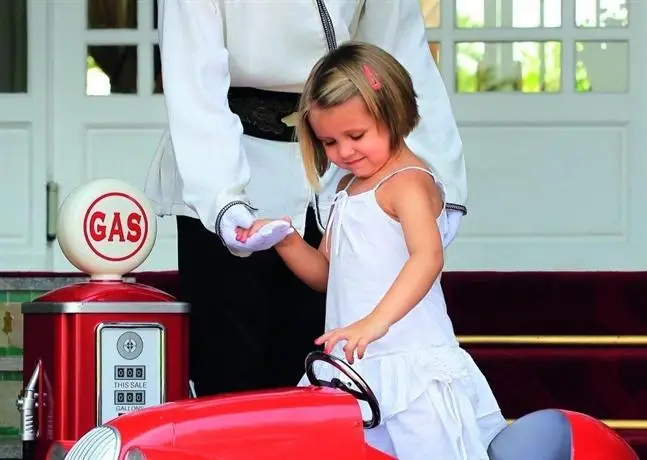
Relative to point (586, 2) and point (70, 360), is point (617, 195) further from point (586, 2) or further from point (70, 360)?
point (70, 360)

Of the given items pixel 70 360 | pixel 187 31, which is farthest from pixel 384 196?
pixel 70 360

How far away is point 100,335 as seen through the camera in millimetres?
3166

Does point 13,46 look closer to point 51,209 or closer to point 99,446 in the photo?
point 51,209

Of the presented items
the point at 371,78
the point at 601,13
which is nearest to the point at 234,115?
the point at 371,78

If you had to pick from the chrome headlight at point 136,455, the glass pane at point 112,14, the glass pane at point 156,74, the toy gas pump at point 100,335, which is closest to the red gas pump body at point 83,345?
the toy gas pump at point 100,335

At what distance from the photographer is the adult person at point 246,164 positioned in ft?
9.84

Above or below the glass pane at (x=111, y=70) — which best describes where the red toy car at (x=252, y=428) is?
below

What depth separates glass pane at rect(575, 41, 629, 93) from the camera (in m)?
5.82

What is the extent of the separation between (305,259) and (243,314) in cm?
22

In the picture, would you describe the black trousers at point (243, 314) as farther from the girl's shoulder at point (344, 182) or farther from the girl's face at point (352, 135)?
the girl's face at point (352, 135)

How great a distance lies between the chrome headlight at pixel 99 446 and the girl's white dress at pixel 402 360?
0.51 meters

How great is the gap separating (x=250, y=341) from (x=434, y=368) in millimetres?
508

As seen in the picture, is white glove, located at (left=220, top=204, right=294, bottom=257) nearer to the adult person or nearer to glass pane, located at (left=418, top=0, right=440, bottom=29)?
the adult person

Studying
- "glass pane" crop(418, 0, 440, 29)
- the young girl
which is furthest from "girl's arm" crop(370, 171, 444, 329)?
"glass pane" crop(418, 0, 440, 29)
